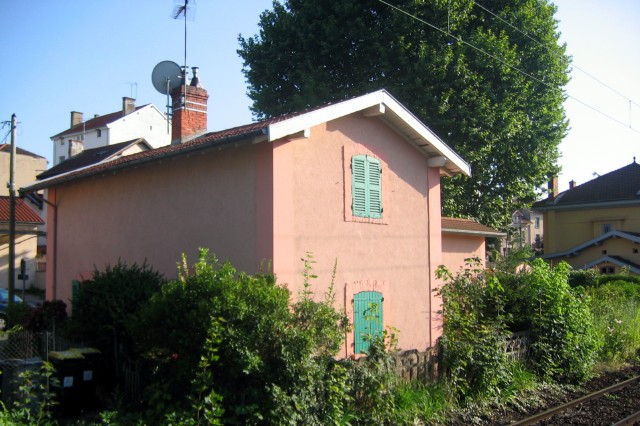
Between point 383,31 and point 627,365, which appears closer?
point 627,365

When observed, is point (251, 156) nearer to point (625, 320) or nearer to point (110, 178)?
point (110, 178)

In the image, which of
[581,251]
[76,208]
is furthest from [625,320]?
[581,251]

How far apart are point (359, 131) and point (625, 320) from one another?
30.6ft

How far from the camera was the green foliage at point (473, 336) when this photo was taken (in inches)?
396

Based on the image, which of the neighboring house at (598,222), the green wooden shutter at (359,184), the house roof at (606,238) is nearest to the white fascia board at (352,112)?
the green wooden shutter at (359,184)

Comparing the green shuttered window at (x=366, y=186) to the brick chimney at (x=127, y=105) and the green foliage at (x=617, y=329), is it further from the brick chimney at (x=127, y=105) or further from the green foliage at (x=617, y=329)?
the brick chimney at (x=127, y=105)

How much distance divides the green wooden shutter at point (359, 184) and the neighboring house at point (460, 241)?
6421 mm

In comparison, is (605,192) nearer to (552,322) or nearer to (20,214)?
(552,322)

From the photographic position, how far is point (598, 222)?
38406mm

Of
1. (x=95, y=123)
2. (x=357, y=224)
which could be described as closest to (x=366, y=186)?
(x=357, y=224)

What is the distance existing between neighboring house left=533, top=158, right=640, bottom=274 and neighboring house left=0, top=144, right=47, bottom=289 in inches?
1239

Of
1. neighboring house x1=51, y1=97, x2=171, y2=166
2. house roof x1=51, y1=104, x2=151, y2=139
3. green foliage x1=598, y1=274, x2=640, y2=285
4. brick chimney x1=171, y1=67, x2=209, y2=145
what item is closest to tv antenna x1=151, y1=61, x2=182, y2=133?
brick chimney x1=171, y1=67, x2=209, y2=145

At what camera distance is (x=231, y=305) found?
23.5 ft

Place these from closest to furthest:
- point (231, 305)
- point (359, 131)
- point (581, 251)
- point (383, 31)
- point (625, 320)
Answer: point (231, 305), point (359, 131), point (625, 320), point (383, 31), point (581, 251)
